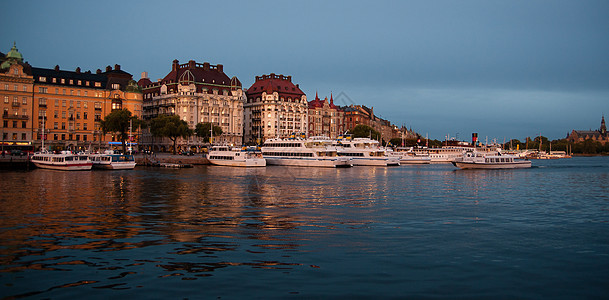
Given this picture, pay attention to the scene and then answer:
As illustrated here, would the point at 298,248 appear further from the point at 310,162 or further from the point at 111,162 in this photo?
the point at 310,162

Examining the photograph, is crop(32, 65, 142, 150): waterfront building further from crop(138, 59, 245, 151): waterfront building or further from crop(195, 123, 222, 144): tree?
crop(138, 59, 245, 151): waterfront building

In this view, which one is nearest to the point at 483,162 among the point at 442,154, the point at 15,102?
the point at 442,154

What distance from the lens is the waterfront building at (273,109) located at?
174 metres

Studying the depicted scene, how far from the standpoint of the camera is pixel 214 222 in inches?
1133

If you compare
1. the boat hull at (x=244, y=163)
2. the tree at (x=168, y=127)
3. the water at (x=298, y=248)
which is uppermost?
the tree at (x=168, y=127)

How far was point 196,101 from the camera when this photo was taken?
153500mm

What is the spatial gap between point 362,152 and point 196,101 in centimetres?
6271

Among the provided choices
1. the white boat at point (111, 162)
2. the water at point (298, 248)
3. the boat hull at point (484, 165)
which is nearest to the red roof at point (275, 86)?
the boat hull at point (484, 165)

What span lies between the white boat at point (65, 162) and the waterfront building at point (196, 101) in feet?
227

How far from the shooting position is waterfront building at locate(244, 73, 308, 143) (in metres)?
174

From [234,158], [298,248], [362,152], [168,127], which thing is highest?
[168,127]

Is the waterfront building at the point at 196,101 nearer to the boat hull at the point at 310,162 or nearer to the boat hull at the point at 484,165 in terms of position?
the boat hull at the point at 310,162

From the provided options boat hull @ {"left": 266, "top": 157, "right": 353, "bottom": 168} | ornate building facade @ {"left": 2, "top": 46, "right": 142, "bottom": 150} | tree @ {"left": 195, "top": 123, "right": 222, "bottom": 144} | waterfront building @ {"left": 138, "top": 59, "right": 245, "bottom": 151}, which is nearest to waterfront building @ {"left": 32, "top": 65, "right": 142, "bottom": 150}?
ornate building facade @ {"left": 2, "top": 46, "right": 142, "bottom": 150}

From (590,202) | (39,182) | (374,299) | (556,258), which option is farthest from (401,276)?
(39,182)
